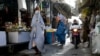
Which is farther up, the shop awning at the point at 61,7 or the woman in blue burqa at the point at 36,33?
the shop awning at the point at 61,7

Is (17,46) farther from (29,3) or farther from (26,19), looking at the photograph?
(29,3)

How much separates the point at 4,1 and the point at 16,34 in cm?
254

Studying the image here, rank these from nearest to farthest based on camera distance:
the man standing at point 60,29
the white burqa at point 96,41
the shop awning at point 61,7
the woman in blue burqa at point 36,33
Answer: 1. the white burqa at point 96,41
2. the woman in blue burqa at point 36,33
3. the man standing at point 60,29
4. the shop awning at point 61,7

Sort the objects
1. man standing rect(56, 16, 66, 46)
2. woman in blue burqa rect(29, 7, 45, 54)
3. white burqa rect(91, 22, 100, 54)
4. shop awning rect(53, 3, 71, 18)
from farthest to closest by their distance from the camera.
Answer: shop awning rect(53, 3, 71, 18)
man standing rect(56, 16, 66, 46)
woman in blue burqa rect(29, 7, 45, 54)
white burqa rect(91, 22, 100, 54)

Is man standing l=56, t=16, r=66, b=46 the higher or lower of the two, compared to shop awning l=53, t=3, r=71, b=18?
lower

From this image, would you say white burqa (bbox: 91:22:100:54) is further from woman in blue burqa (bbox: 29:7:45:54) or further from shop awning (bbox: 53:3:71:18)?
shop awning (bbox: 53:3:71:18)

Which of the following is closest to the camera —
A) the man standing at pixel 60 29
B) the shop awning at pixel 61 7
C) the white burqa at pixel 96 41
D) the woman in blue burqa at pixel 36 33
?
the white burqa at pixel 96 41

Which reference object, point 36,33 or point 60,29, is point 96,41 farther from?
point 60,29

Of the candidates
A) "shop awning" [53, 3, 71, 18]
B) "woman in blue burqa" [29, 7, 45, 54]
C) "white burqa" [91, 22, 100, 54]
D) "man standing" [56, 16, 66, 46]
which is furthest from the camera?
"shop awning" [53, 3, 71, 18]

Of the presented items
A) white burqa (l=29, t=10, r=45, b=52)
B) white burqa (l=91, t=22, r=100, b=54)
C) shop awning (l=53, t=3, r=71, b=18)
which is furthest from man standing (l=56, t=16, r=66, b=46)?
shop awning (l=53, t=3, r=71, b=18)

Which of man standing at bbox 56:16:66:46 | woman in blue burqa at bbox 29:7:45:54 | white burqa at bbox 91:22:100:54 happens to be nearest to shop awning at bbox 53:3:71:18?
man standing at bbox 56:16:66:46

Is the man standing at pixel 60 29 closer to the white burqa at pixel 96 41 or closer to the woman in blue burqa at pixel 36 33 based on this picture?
the woman in blue burqa at pixel 36 33

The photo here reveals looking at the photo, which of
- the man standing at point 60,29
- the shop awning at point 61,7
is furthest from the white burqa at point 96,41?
the shop awning at point 61,7

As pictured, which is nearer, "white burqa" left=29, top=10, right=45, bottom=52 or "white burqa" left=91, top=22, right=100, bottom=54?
"white burqa" left=91, top=22, right=100, bottom=54
